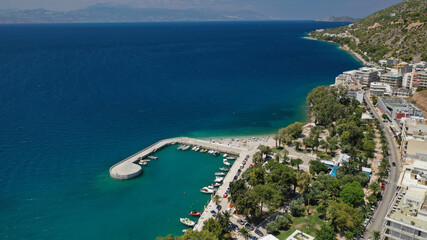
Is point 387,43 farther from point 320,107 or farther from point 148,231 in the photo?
point 148,231

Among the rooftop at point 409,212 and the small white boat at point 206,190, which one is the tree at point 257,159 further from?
the rooftop at point 409,212

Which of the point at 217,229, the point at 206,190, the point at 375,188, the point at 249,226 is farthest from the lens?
the point at 206,190

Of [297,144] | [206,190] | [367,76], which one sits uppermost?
[367,76]

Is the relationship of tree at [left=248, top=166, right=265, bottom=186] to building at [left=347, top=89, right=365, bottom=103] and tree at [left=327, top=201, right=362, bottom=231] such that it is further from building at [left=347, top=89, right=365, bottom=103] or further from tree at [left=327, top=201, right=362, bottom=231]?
building at [left=347, top=89, right=365, bottom=103]

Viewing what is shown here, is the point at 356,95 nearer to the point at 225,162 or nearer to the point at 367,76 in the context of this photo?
the point at 367,76

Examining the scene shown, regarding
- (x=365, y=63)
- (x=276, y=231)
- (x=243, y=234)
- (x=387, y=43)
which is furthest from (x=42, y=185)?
(x=387, y=43)

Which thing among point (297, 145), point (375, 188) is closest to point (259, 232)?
point (375, 188)

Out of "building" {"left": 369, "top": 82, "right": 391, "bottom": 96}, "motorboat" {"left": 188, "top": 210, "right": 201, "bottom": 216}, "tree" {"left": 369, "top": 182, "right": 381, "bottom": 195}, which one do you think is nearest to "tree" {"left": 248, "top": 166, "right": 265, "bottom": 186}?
"motorboat" {"left": 188, "top": 210, "right": 201, "bottom": 216}

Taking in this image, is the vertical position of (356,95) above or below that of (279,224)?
above
